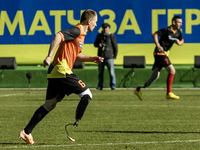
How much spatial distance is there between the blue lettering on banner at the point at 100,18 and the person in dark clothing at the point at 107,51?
109 centimetres

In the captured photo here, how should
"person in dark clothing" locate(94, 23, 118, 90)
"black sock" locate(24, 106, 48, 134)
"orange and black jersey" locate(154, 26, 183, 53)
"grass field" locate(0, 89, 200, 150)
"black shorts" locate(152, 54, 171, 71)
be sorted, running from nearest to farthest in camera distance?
"grass field" locate(0, 89, 200, 150), "black sock" locate(24, 106, 48, 134), "black shorts" locate(152, 54, 171, 71), "orange and black jersey" locate(154, 26, 183, 53), "person in dark clothing" locate(94, 23, 118, 90)

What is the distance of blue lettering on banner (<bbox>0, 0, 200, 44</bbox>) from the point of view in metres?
18.8

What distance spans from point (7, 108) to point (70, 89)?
516 cm

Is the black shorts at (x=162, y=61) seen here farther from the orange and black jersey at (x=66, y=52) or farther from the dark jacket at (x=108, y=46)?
the orange and black jersey at (x=66, y=52)

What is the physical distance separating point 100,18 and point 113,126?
10879 millimetres

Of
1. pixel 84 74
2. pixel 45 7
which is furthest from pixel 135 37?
pixel 45 7

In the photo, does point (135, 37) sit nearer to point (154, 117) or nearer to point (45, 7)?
point (45, 7)

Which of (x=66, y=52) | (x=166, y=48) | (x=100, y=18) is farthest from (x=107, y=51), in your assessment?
(x=66, y=52)

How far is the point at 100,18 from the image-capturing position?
62.2 feet

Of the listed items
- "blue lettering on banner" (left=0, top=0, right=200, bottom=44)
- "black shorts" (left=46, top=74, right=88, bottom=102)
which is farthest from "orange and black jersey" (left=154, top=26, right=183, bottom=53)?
"black shorts" (left=46, top=74, right=88, bottom=102)

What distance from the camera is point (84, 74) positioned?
19141mm

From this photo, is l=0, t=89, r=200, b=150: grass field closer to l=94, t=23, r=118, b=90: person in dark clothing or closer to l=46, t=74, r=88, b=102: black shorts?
l=46, t=74, r=88, b=102: black shorts

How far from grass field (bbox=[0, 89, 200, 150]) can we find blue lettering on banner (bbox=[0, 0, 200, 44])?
5967 mm

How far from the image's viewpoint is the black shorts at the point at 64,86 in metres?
6.76
